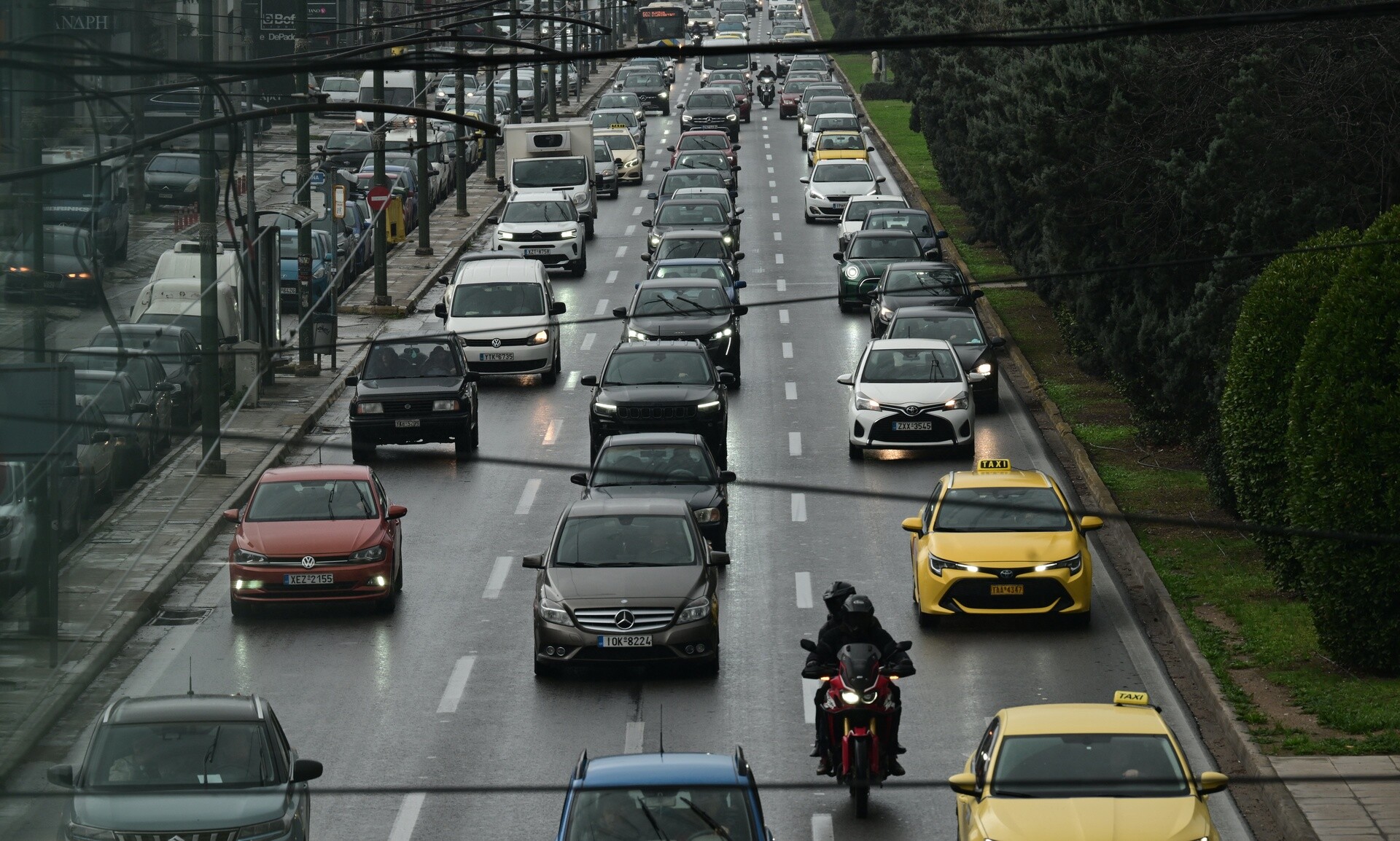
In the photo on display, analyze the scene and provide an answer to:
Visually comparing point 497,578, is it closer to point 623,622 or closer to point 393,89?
point 623,622

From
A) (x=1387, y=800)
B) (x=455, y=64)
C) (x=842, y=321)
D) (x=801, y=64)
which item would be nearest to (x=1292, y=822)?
(x=1387, y=800)

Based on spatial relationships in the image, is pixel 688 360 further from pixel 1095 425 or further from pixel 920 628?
pixel 920 628

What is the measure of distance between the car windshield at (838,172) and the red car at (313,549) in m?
34.9

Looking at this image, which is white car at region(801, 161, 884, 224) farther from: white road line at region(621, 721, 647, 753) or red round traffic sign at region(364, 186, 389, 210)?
white road line at region(621, 721, 647, 753)

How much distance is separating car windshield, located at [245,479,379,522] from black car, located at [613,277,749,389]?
1114 cm

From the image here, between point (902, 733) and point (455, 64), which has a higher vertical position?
point (455, 64)

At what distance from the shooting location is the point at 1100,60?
97.0 ft

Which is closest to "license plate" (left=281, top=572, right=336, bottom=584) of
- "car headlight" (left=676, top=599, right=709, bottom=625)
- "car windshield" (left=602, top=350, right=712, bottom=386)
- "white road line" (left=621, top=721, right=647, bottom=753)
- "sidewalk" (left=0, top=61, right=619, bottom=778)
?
"sidewalk" (left=0, top=61, right=619, bottom=778)

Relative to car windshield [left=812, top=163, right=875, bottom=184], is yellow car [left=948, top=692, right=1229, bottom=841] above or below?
above

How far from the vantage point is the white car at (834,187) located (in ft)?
182

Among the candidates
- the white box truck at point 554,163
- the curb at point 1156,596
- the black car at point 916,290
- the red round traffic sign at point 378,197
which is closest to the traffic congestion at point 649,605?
the black car at point 916,290

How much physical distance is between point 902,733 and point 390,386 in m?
13.5

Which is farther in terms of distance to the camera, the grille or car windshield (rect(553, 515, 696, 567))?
car windshield (rect(553, 515, 696, 567))

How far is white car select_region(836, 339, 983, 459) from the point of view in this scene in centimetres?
2925
